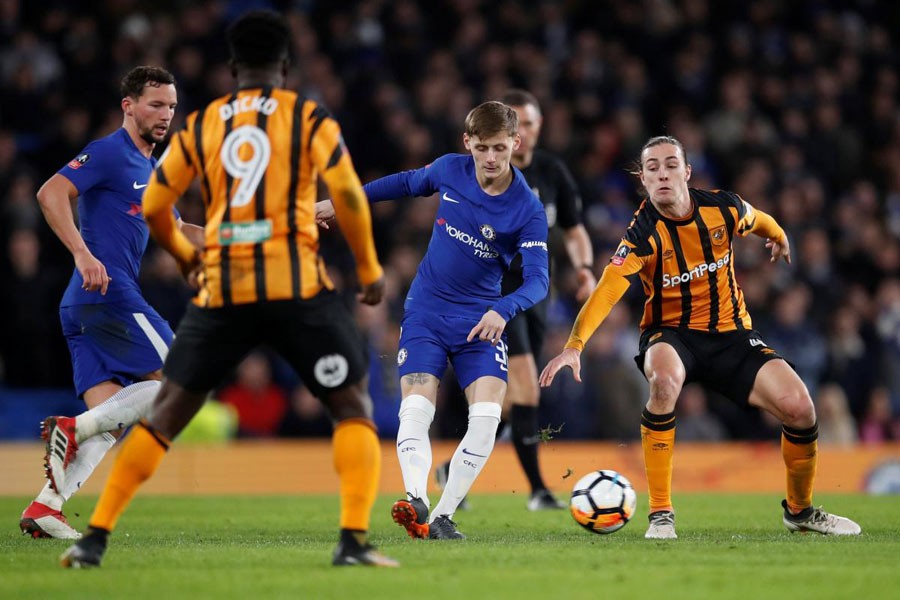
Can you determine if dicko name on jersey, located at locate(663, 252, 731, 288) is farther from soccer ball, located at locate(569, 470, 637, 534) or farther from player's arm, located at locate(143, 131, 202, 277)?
player's arm, located at locate(143, 131, 202, 277)

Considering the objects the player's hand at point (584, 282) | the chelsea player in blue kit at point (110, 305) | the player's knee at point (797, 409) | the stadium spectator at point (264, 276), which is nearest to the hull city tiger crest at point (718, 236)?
the player's knee at point (797, 409)

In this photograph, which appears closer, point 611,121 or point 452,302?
point 452,302

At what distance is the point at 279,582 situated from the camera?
16.6 feet

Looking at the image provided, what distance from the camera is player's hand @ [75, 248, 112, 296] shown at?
689 centimetres

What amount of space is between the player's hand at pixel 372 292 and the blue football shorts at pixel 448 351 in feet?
5.58

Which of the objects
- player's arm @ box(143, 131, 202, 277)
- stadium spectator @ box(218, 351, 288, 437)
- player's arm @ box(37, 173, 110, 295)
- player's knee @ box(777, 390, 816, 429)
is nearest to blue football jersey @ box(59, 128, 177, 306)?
player's arm @ box(37, 173, 110, 295)

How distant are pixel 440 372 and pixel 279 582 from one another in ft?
7.44

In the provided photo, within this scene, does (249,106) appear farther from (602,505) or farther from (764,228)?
(764,228)

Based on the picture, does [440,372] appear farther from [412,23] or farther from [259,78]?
[412,23]

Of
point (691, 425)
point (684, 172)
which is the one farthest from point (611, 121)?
point (684, 172)

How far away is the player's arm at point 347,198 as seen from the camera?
5.25m

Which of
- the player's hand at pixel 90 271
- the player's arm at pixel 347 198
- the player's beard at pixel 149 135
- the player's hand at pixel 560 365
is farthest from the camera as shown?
the player's beard at pixel 149 135

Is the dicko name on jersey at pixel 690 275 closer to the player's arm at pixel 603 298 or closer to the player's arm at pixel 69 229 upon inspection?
the player's arm at pixel 603 298

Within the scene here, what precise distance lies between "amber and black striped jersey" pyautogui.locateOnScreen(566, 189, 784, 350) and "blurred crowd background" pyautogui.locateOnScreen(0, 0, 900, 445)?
6.13 meters
